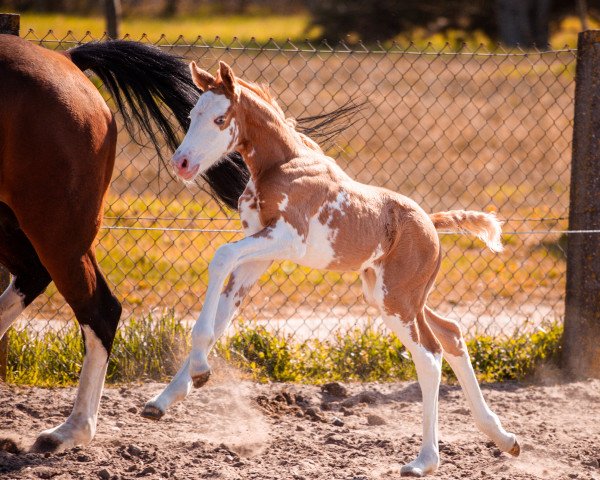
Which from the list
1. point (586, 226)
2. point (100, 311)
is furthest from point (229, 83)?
point (586, 226)

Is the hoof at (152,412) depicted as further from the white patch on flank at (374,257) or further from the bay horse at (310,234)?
the white patch on flank at (374,257)

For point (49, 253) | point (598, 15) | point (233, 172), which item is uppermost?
point (598, 15)

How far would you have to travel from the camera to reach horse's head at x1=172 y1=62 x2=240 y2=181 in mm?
3295

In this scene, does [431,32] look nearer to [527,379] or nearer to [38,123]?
[527,379]

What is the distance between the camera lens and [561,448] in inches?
168

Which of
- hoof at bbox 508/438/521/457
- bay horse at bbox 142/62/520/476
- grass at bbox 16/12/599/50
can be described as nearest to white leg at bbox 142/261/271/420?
bay horse at bbox 142/62/520/476

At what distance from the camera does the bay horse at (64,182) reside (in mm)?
3695

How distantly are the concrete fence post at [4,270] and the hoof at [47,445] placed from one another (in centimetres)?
120

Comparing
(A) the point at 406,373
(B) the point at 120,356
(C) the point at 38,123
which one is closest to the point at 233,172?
(C) the point at 38,123

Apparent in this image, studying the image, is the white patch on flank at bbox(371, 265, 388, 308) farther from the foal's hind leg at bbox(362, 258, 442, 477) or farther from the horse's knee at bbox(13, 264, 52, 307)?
the horse's knee at bbox(13, 264, 52, 307)

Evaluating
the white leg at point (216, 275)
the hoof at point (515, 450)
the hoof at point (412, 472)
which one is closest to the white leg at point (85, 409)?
the white leg at point (216, 275)

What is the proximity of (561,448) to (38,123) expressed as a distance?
110 inches

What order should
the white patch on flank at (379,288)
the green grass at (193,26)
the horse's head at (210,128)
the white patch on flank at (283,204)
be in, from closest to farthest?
the horse's head at (210,128) → the white patch on flank at (283,204) → the white patch on flank at (379,288) → the green grass at (193,26)

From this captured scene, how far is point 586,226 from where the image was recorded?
5.48 metres
